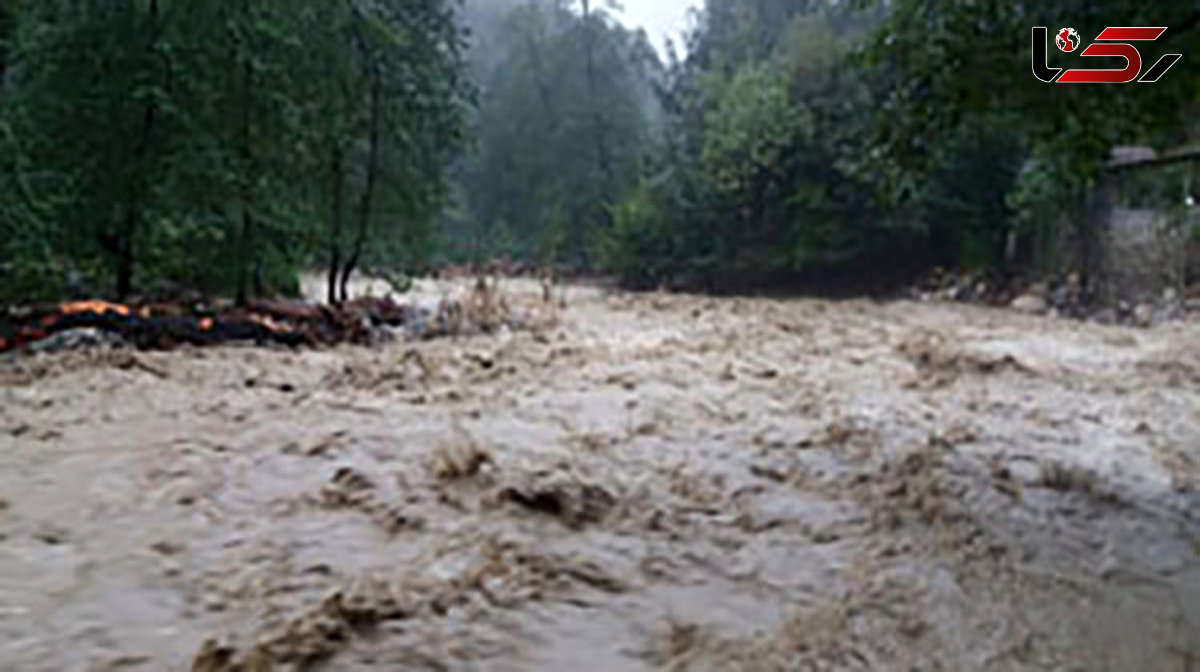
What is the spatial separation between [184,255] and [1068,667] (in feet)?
26.9

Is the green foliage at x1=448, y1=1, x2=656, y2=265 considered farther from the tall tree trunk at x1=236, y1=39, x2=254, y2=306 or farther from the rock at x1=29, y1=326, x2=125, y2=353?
the rock at x1=29, y1=326, x2=125, y2=353

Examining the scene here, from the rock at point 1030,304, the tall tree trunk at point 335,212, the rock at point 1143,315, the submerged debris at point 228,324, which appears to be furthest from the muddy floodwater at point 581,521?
the rock at point 1030,304

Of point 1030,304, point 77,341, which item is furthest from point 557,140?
point 77,341

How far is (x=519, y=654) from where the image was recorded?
2.25 m

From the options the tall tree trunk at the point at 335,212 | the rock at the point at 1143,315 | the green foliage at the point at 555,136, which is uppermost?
the green foliage at the point at 555,136

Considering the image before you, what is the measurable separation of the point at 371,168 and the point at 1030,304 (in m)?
8.40

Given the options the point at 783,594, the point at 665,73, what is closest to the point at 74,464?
the point at 783,594

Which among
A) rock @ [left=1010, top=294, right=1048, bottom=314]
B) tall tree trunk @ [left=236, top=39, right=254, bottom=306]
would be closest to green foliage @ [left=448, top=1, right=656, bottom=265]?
rock @ [left=1010, top=294, right=1048, bottom=314]

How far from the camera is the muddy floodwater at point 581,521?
92.2 inches

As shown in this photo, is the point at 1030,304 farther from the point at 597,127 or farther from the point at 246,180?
the point at 597,127

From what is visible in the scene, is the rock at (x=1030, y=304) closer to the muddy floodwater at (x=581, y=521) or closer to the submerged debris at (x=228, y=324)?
the muddy floodwater at (x=581, y=521)

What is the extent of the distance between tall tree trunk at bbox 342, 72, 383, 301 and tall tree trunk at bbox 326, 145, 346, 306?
13 cm

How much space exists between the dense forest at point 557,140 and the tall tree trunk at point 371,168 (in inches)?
1.1

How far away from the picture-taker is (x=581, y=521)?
321cm
